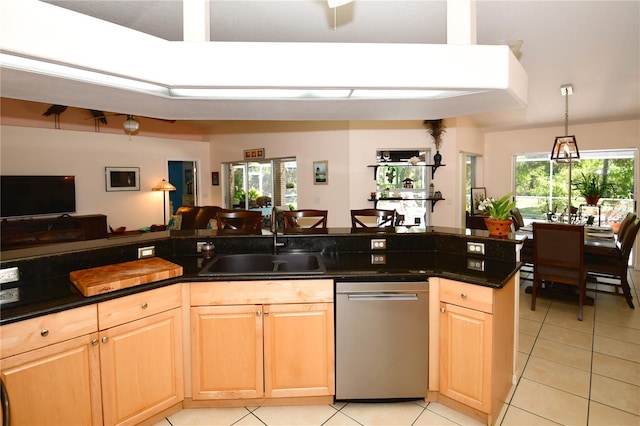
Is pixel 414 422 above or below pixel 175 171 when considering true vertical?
below

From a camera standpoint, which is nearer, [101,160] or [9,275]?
[9,275]

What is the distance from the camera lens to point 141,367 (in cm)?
186

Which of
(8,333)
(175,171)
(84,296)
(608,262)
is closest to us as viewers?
(8,333)

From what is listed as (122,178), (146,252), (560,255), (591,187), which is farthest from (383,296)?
(122,178)

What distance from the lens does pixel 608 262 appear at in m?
3.91

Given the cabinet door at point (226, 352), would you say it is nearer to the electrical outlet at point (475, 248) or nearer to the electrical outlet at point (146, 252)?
the electrical outlet at point (146, 252)

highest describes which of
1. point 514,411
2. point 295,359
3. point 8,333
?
point 8,333

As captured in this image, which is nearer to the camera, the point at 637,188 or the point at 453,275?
the point at 453,275

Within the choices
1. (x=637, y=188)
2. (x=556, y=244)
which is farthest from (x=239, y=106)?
(x=637, y=188)

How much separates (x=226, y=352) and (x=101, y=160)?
6.03 m

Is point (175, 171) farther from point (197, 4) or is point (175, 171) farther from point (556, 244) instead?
point (556, 244)

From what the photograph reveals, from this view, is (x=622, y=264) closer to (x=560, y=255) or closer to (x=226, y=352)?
(x=560, y=255)

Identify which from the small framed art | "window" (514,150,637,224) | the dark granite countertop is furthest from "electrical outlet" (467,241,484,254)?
the small framed art

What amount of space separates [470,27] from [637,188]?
5.71 metres
